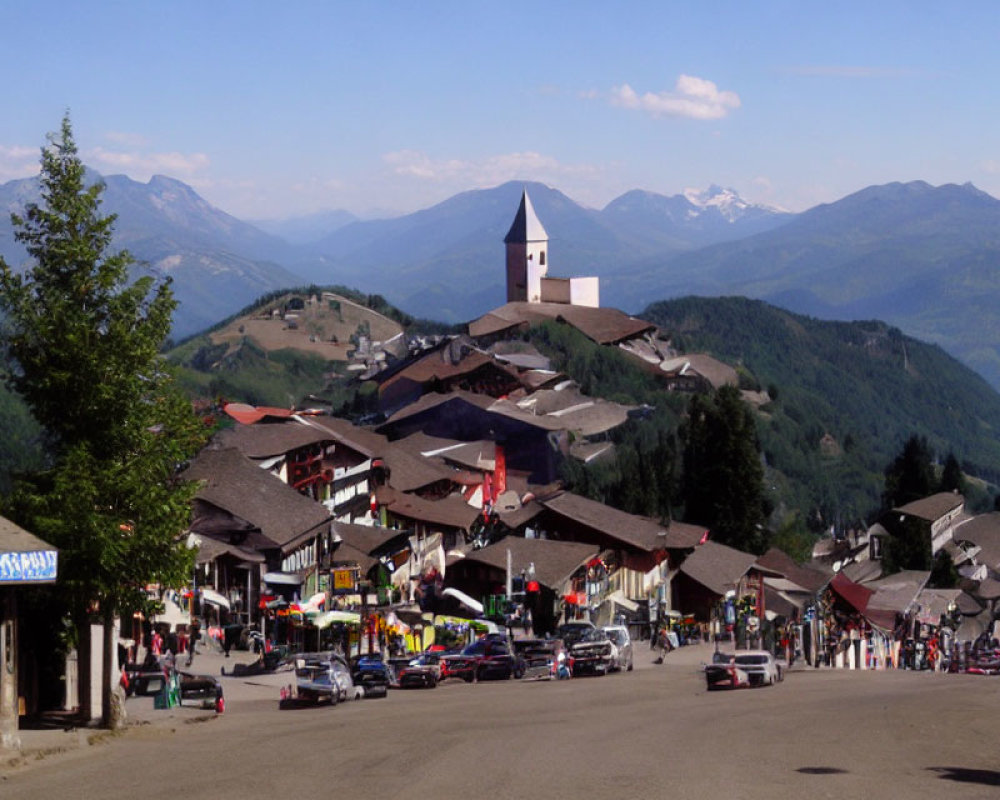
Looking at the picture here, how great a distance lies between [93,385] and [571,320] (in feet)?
446

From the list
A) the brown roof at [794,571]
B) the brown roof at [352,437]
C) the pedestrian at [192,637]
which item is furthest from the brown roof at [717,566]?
the pedestrian at [192,637]

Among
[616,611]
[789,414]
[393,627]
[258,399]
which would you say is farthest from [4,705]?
[789,414]

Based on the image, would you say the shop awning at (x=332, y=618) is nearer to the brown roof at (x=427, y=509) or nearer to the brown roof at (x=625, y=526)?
the brown roof at (x=427, y=509)

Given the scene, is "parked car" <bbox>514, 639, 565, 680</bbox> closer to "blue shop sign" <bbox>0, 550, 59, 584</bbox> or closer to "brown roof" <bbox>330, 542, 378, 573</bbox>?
"brown roof" <bbox>330, 542, 378, 573</bbox>

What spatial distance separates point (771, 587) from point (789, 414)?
87996 mm

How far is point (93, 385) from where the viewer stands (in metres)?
32.5

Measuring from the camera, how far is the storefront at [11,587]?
27.6m

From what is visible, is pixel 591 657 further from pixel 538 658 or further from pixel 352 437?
pixel 352 437

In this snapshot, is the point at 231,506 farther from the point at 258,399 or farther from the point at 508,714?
the point at 258,399

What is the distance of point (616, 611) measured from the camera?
79.9m

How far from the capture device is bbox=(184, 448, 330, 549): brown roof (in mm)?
61844

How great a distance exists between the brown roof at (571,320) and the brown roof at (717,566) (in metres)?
64.1

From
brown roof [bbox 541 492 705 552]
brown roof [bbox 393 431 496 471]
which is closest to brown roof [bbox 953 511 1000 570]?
brown roof [bbox 541 492 705 552]

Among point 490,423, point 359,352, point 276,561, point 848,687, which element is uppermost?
point 359,352
